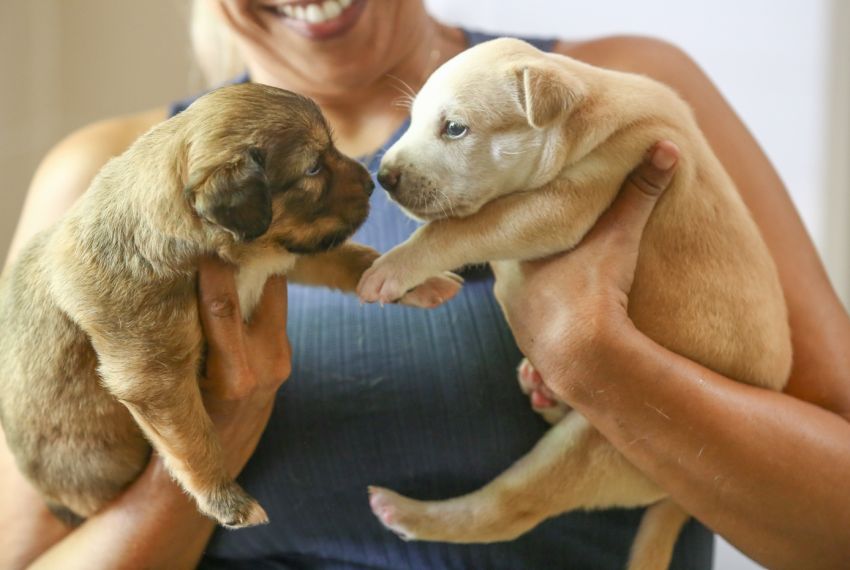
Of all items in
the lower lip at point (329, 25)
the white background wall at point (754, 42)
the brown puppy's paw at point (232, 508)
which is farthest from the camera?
the white background wall at point (754, 42)

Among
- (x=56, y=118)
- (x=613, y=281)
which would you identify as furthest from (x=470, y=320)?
(x=56, y=118)

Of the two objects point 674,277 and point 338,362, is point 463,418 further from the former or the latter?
point 674,277

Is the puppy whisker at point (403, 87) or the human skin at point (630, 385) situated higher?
the puppy whisker at point (403, 87)

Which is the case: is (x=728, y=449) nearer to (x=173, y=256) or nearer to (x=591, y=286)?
(x=591, y=286)

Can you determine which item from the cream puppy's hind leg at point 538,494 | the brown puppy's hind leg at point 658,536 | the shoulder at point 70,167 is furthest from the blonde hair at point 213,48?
the brown puppy's hind leg at point 658,536

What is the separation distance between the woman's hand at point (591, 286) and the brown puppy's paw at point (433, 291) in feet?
0.37

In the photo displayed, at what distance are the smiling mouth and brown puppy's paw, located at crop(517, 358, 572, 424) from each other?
60cm

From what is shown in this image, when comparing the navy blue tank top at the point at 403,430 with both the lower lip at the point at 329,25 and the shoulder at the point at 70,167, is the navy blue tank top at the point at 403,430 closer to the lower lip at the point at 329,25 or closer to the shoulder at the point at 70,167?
the lower lip at the point at 329,25

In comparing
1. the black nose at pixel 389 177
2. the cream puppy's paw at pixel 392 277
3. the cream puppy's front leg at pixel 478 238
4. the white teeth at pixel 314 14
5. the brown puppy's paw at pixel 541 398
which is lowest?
the brown puppy's paw at pixel 541 398

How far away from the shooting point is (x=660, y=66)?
1725 mm

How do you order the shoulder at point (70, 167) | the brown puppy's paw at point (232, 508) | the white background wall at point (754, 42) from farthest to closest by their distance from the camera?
the white background wall at point (754, 42), the shoulder at point (70, 167), the brown puppy's paw at point (232, 508)

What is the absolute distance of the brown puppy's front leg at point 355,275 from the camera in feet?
4.31


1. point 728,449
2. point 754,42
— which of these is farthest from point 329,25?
point 754,42

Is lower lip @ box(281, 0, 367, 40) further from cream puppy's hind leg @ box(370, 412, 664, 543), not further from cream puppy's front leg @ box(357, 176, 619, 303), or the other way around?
cream puppy's hind leg @ box(370, 412, 664, 543)
